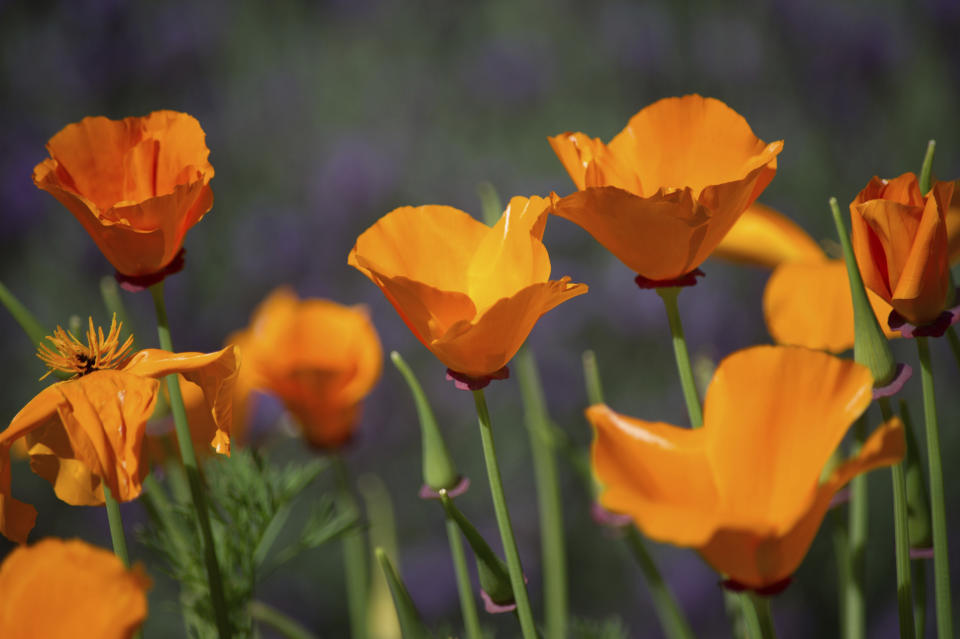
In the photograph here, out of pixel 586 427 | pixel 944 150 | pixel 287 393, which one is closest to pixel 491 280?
pixel 287 393

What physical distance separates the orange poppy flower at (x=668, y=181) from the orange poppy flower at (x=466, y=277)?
0.04ft

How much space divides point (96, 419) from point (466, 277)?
0.31ft

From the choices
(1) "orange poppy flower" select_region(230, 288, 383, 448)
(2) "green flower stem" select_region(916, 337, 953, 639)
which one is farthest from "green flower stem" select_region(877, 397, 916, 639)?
(1) "orange poppy flower" select_region(230, 288, 383, 448)

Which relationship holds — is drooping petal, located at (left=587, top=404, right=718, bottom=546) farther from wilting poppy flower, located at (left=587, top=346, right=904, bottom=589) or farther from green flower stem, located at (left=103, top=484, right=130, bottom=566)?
green flower stem, located at (left=103, top=484, right=130, bottom=566)

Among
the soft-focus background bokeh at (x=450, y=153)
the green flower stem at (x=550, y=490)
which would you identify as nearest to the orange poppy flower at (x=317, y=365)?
the green flower stem at (x=550, y=490)

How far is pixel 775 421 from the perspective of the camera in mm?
172

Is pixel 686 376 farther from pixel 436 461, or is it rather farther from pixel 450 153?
pixel 450 153

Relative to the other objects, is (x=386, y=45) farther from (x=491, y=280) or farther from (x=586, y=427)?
(x=491, y=280)

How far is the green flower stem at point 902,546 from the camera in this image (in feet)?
0.67

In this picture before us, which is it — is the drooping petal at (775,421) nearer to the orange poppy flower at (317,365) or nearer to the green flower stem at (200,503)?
the green flower stem at (200,503)

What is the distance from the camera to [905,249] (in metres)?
0.20

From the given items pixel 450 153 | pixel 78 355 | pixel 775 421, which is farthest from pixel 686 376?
pixel 450 153

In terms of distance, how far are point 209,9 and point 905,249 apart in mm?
1104

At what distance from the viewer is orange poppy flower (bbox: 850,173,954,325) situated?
19 cm
